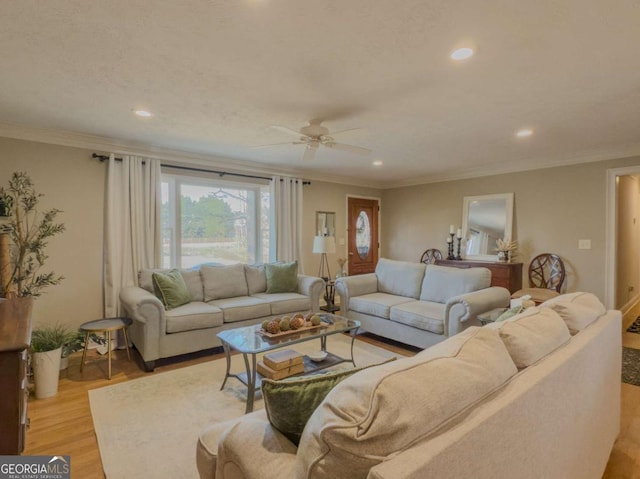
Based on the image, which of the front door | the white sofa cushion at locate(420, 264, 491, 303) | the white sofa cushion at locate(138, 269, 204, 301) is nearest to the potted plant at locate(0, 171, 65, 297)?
the white sofa cushion at locate(138, 269, 204, 301)

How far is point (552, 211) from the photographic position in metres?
4.88

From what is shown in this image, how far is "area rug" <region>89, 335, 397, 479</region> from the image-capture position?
196 centimetres

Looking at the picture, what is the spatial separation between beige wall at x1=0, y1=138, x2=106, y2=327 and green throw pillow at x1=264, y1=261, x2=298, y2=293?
1963 millimetres

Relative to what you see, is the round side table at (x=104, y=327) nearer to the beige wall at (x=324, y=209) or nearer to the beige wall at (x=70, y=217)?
the beige wall at (x=70, y=217)

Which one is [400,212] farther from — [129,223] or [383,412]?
[383,412]

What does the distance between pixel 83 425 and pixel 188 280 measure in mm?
1909

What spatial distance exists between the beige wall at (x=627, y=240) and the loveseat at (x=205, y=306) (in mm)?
4104

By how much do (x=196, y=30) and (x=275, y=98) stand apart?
3.09 ft

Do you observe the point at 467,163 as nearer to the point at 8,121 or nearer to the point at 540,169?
the point at 540,169

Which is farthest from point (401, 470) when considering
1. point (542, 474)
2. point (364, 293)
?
point (364, 293)

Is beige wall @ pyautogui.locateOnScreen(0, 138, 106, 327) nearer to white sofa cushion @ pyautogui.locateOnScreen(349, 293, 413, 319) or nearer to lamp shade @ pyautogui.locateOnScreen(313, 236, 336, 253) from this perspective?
lamp shade @ pyautogui.locateOnScreen(313, 236, 336, 253)

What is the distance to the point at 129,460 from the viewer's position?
1992 millimetres

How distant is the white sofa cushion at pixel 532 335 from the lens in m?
1.25

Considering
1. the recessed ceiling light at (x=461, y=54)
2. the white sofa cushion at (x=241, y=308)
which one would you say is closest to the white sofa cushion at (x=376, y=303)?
the white sofa cushion at (x=241, y=308)
